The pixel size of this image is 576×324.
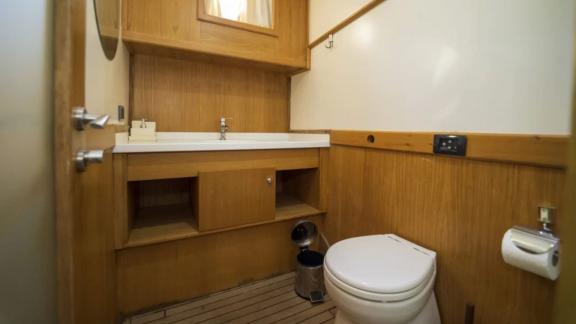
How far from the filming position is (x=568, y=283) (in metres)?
0.31

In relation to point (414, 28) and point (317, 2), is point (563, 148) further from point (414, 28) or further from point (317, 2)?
point (317, 2)

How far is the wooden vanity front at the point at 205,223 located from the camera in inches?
48.5

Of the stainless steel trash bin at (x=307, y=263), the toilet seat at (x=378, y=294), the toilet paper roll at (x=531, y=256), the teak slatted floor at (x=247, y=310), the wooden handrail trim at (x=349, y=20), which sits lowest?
the teak slatted floor at (x=247, y=310)

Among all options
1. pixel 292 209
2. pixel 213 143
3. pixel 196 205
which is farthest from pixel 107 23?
pixel 292 209

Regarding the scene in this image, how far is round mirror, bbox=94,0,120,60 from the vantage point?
0.88 meters

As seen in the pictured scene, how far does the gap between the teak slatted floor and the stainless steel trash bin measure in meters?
0.07

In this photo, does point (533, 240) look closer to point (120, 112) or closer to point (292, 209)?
point (292, 209)

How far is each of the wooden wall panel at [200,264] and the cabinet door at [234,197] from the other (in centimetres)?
10

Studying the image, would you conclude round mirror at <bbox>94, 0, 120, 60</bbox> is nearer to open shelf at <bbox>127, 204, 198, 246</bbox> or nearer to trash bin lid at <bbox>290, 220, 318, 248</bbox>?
open shelf at <bbox>127, 204, 198, 246</bbox>

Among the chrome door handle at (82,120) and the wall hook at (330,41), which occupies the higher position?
the wall hook at (330,41)

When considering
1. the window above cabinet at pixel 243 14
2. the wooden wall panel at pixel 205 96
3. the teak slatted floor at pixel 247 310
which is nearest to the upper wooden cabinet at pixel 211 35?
the window above cabinet at pixel 243 14

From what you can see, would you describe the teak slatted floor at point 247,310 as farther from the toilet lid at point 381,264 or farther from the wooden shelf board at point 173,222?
the toilet lid at point 381,264

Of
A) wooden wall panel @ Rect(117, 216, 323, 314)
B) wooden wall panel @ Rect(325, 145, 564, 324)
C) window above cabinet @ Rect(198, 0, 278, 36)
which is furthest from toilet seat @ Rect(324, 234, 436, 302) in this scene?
window above cabinet @ Rect(198, 0, 278, 36)

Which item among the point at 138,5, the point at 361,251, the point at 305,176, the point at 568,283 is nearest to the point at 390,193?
the point at 361,251
